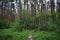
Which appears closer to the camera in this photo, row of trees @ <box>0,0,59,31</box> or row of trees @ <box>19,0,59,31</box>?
row of trees @ <box>0,0,59,31</box>

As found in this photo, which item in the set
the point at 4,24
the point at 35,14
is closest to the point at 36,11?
the point at 35,14

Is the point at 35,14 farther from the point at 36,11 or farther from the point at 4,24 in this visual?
the point at 4,24

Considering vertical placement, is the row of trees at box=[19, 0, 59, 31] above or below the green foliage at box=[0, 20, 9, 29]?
above

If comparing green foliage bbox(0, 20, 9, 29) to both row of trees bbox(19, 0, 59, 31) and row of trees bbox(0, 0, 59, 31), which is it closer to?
row of trees bbox(0, 0, 59, 31)

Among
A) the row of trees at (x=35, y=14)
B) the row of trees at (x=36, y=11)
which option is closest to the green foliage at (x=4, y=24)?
the row of trees at (x=35, y=14)

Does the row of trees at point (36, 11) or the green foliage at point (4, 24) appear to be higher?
the row of trees at point (36, 11)

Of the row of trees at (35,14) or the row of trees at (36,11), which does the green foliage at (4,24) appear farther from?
the row of trees at (36,11)

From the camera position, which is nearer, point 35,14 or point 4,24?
point 4,24

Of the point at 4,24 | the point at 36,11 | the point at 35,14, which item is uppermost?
the point at 36,11

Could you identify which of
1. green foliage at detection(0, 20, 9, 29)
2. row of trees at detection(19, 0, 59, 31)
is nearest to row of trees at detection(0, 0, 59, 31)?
row of trees at detection(19, 0, 59, 31)

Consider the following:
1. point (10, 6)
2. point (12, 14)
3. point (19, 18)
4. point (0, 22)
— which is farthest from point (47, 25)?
point (10, 6)

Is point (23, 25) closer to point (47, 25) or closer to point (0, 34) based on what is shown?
point (47, 25)

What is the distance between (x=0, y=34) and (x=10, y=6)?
435cm

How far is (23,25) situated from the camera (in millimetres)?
Result: 6820
